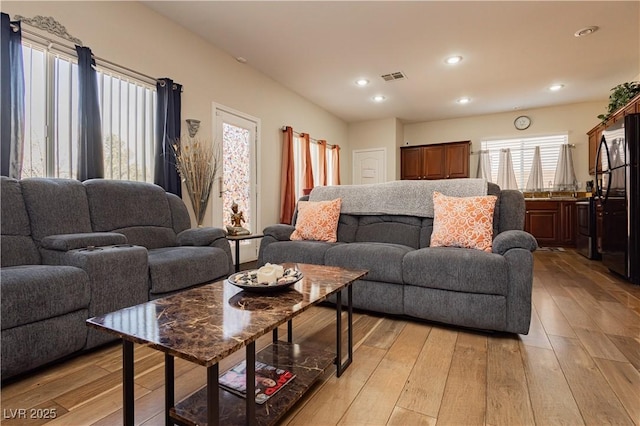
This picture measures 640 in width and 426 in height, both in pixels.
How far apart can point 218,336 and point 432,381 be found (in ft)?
3.64

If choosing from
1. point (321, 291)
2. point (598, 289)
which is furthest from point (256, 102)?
point (598, 289)

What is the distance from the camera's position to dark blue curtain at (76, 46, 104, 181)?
2.53 m

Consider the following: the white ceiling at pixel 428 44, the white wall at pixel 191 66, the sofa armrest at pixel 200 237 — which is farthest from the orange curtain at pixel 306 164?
the sofa armrest at pixel 200 237

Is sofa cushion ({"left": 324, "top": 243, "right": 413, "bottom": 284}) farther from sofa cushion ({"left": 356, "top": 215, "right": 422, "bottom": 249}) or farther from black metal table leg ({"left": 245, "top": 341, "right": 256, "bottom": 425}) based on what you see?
black metal table leg ({"left": 245, "top": 341, "right": 256, "bottom": 425})

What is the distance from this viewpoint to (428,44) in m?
3.75

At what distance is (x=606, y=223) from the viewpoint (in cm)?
372

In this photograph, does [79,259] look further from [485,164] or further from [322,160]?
[485,164]

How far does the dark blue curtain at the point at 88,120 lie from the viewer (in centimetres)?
253

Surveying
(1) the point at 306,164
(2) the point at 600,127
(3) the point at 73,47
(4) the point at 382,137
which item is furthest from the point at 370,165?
(3) the point at 73,47

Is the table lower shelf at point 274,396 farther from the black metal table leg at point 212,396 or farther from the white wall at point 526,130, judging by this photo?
the white wall at point 526,130

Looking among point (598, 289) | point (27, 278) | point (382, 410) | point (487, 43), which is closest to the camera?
point (382, 410)

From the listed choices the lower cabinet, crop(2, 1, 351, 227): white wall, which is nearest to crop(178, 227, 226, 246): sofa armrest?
crop(2, 1, 351, 227): white wall

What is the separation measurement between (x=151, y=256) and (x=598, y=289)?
12.9 ft

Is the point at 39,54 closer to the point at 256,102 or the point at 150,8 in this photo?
the point at 150,8
